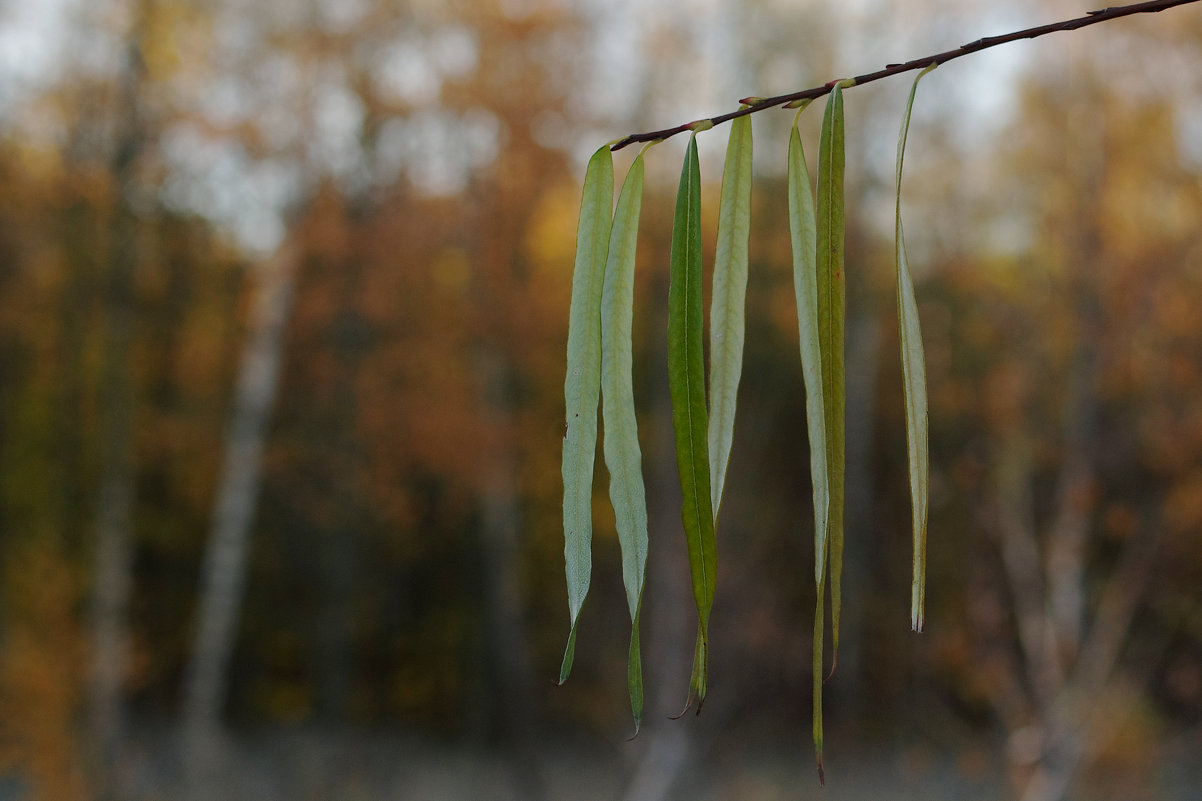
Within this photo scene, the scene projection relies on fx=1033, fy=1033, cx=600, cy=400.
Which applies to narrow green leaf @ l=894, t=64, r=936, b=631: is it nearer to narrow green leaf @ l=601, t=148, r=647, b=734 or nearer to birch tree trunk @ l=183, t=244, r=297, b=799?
narrow green leaf @ l=601, t=148, r=647, b=734

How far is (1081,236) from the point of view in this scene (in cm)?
474

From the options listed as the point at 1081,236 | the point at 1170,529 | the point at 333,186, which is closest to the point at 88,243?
the point at 333,186

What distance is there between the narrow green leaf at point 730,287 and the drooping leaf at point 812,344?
25 mm

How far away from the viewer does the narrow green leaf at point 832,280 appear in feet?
1.59

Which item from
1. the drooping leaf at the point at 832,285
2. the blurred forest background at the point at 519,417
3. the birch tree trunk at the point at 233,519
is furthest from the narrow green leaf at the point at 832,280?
the birch tree trunk at the point at 233,519

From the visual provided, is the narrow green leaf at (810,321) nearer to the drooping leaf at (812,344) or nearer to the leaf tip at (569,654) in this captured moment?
the drooping leaf at (812,344)

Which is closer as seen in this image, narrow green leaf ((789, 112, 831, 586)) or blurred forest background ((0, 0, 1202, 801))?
narrow green leaf ((789, 112, 831, 586))

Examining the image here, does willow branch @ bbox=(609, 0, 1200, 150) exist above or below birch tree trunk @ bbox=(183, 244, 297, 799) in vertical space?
above

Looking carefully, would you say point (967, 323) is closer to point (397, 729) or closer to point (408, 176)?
point (408, 176)

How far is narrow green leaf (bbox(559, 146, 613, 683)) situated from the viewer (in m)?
0.52

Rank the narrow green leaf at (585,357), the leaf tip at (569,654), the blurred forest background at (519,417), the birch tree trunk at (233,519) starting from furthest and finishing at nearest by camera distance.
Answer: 1. the birch tree trunk at (233,519)
2. the blurred forest background at (519,417)
3. the narrow green leaf at (585,357)
4. the leaf tip at (569,654)

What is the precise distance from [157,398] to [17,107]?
2.29 meters

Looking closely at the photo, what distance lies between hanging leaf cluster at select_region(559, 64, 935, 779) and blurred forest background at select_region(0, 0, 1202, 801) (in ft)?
13.5

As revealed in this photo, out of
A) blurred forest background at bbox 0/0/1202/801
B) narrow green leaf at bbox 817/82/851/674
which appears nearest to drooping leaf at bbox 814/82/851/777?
narrow green leaf at bbox 817/82/851/674
